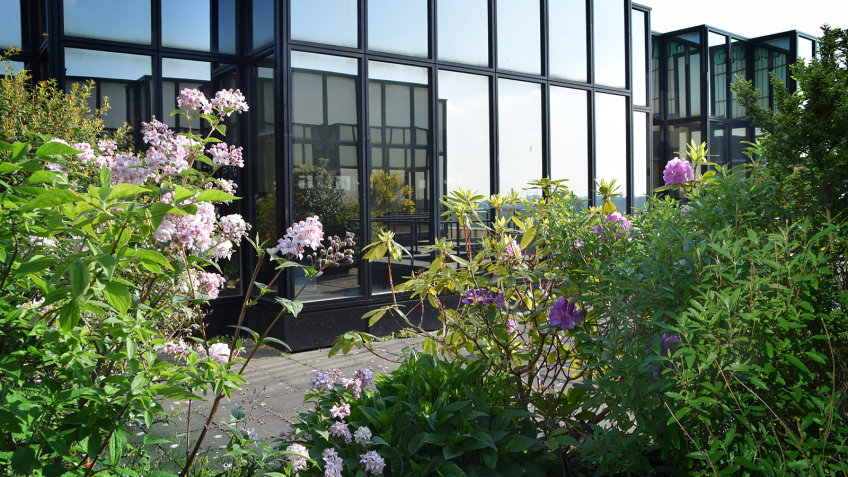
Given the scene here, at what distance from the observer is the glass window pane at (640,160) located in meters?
8.25

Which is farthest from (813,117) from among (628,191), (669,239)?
(628,191)

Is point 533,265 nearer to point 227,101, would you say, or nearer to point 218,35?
point 227,101

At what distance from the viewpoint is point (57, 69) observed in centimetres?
497

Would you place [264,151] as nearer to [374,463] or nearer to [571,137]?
[571,137]

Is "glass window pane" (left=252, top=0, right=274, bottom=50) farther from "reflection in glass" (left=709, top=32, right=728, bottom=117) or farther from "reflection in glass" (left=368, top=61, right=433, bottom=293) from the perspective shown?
"reflection in glass" (left=709, top=32, right=728, bottom=117)

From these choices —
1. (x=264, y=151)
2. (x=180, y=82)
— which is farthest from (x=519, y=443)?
(x=180, y=82)

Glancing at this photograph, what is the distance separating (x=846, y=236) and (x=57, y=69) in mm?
5846

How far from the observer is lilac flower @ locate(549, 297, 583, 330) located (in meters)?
2.10

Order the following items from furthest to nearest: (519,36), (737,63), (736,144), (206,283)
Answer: (737,63) → (736,144) → (519,36) → (206,283)

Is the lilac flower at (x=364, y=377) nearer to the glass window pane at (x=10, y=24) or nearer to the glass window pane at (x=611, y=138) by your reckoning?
the glass window pane at (x=10, y=24)

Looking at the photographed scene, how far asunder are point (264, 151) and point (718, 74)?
1068cm

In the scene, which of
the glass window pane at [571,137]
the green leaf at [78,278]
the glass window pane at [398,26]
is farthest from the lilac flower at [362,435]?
the glass window pane at [571,137]

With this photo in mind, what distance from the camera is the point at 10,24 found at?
18.1ft

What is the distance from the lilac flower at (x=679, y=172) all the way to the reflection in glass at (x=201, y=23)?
4.77 meters
